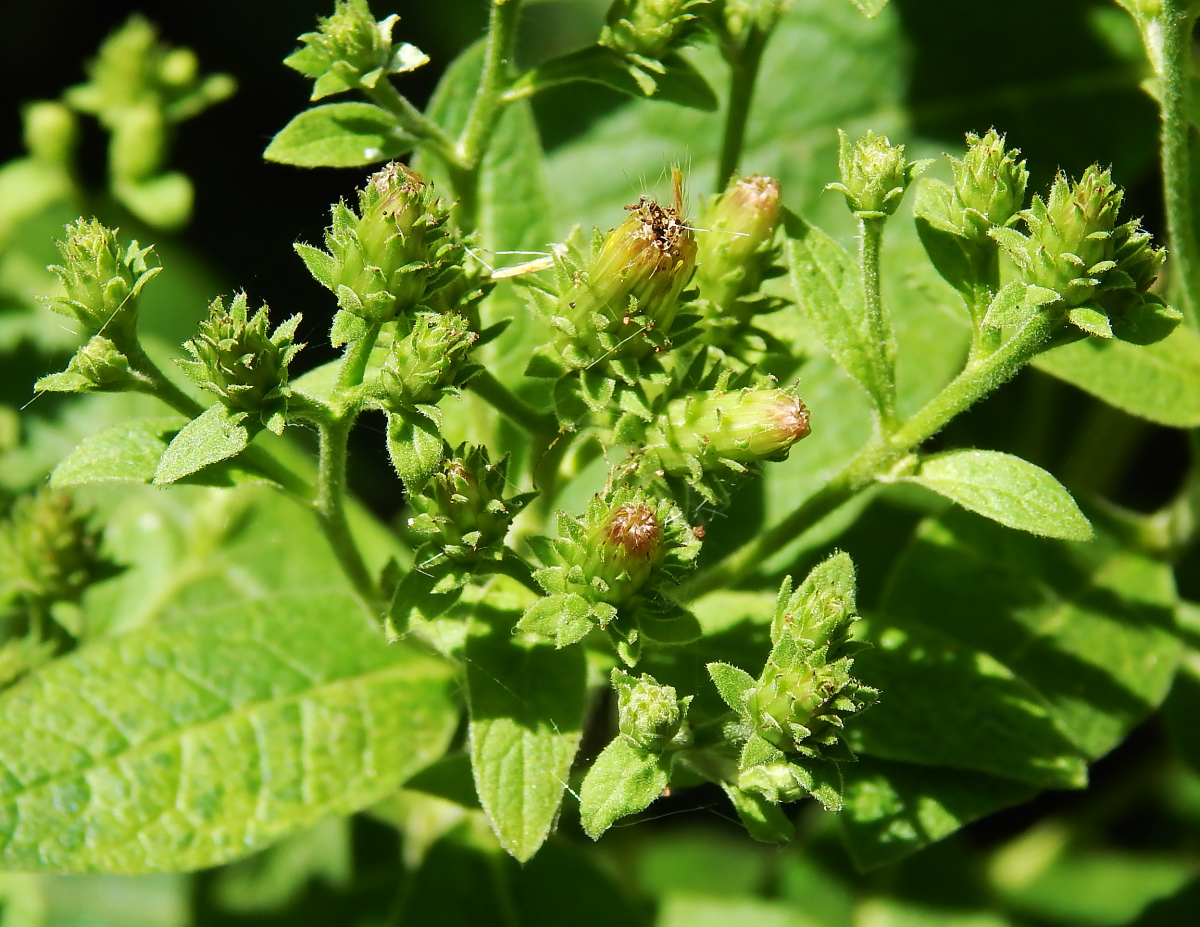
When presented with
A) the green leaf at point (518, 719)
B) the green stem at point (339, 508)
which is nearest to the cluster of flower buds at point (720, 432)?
the green leaf at point (518, 719)

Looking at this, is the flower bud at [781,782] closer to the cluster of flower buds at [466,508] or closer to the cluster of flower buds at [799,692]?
the cluster of flower buds at [799,692]

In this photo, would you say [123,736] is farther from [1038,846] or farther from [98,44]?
[98,44]

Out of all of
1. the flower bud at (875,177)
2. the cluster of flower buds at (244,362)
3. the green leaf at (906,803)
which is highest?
the flower bud at (875,177)

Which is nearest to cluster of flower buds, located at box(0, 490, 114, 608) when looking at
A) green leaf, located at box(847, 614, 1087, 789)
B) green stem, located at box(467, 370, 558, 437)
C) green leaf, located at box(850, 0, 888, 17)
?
green stem, located at box(467, 370, 558, 437)

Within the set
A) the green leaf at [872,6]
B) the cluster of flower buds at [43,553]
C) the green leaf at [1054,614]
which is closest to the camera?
the green leaf at [872,6]

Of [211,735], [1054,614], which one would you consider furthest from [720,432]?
[211,735]

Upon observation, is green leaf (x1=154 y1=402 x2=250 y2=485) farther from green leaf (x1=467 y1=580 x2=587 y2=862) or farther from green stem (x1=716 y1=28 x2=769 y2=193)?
green stem (x1=716 y1=28 x2=769 y2=193)
